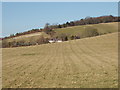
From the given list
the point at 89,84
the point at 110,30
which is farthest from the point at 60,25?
the point at 89,84

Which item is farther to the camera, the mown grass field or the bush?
the bush

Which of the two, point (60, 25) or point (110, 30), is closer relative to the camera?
point (110, 30)

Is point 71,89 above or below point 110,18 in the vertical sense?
below

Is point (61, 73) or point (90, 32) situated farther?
point (90, 32)

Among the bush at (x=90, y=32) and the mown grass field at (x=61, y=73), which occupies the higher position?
the bush at (x=90, y=32)

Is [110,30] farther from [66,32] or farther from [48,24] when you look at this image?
[48,24]

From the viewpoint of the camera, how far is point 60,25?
474ft

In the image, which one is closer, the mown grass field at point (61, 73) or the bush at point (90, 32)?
the mown grass field at point (61, 73)

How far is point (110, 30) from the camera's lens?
105 meters

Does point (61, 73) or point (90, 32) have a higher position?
point (90, 32)

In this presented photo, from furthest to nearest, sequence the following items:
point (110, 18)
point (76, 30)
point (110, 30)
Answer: point (110, 18)
point (76, 30)
point (110, 30)

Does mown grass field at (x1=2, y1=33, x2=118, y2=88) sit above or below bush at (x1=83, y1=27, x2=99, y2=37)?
below

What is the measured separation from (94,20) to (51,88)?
433ft

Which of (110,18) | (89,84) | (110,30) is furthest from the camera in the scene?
(110,18)
